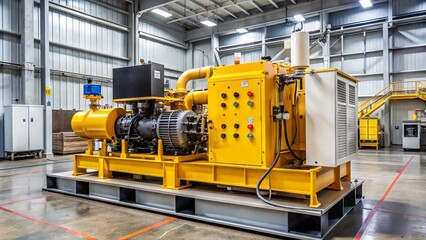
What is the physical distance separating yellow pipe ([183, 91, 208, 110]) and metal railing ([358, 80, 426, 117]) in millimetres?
12011

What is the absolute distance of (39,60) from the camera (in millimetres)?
11945

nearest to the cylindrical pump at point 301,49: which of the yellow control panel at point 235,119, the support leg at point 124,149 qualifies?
the yellow control panel at point 235,119

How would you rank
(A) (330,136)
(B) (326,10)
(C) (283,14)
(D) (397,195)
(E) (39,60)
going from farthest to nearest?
(C) (283,14)
(B) (326,10)
(E) (39,60)
(D) (397,195)
(A) (330,136)

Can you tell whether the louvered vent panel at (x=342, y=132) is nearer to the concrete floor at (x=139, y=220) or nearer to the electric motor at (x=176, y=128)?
the concrete floor at (x=139, y=220)

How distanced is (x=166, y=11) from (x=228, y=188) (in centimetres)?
1386

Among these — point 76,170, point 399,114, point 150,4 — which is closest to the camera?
point 76,170

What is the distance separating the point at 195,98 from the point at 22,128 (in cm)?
801

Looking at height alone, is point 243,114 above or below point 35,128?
above

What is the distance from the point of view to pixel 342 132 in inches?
144

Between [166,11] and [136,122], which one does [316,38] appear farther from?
[136,122]

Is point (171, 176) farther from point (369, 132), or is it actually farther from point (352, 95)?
point (369, 132)

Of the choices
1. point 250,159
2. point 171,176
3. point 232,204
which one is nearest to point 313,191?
point 250,159

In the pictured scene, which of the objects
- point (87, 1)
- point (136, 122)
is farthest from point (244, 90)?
point (87, 1)

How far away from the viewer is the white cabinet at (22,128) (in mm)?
10219
